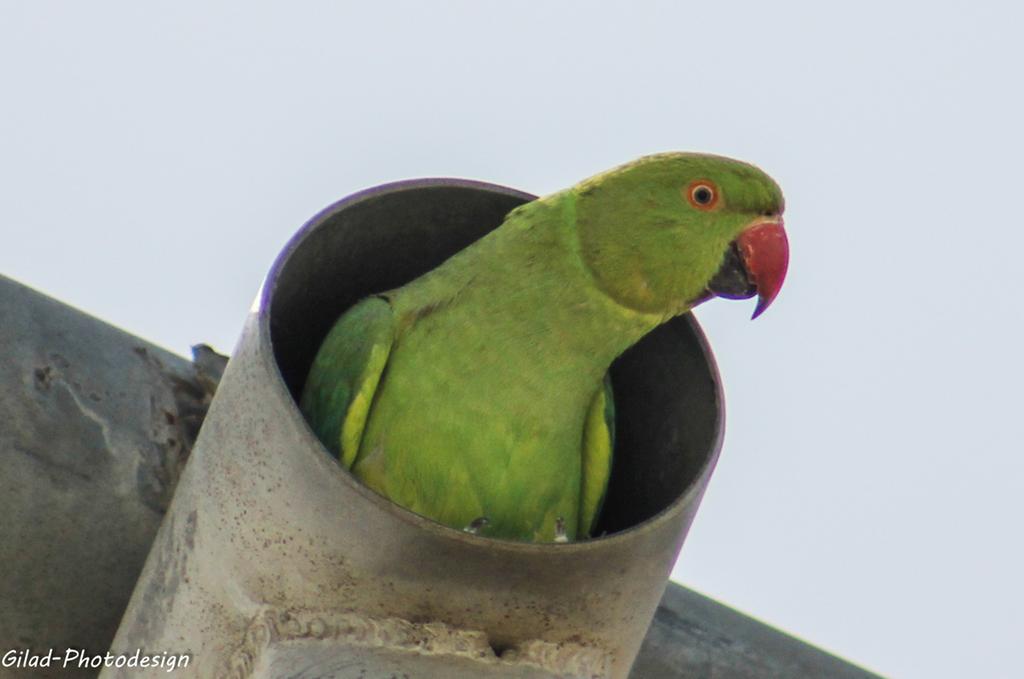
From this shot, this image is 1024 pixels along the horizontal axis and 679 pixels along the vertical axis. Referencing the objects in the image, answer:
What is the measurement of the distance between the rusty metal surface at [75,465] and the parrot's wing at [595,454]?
115 centimetres

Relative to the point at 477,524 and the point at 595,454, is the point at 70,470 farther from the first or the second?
the point at 595,454

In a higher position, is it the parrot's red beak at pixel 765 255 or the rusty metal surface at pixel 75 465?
the parrot's red beak at pixel 765 255

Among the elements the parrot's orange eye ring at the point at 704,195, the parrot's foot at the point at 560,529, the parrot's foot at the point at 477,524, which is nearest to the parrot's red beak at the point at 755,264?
the parrot's orange eye ring at the point at 704,195

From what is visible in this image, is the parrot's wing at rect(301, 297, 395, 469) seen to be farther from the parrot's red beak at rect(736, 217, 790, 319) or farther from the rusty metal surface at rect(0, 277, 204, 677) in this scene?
the parrot's red beak at rect(736, 217, 790, 319)

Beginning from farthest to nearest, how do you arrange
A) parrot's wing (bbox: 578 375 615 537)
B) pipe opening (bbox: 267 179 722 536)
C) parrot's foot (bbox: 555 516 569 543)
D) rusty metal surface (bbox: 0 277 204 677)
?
parrot's wing (bbox: 578 375 615 537)
parrot's foot (bbox: 555 516 569 543)
pipe opening (bbox: 267 179 722 536)
rusty metal surface (bbox: 0 277 204 677)

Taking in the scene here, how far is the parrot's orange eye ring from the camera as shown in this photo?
340 centimetres

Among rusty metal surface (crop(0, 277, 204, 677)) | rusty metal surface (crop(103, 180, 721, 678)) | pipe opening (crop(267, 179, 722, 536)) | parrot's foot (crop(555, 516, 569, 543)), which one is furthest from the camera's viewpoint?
parrot's foot (crop(555, 516, 569, 543))

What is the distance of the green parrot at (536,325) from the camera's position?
3.25 metres

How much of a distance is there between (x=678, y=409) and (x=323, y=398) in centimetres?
93

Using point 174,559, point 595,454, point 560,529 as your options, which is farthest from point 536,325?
point 174,559

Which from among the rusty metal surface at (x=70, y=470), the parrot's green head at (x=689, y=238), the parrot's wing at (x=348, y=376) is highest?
the parrot's green head at (x=689, y=238)

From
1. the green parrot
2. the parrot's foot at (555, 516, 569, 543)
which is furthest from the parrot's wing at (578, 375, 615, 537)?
the parrot's foot at (555, 516, 569, 543)

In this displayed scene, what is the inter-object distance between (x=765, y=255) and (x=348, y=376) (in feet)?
3.81

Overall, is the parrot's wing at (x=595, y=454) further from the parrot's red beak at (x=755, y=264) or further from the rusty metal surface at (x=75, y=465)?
the rusty metal surface at (x=75, y=465)
